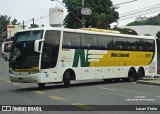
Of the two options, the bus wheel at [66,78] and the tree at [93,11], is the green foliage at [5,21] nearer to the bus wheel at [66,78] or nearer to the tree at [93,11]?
the tree at [93,11]

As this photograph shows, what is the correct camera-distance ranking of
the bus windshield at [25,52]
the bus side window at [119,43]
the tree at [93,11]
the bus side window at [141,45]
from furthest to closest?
the tree at [93,11]
the bus side window at [141,45]
the bus side window at [119,43]
the bus windshield at [25,52]

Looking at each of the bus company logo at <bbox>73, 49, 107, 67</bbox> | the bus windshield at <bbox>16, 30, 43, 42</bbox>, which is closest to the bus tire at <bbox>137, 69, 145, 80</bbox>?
the bus company logo at <bbox>73, 49, 107, 67</bbox>

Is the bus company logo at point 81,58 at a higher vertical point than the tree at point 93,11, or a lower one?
lower

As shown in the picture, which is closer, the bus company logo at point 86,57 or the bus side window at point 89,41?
the bus company logo at point 86,57

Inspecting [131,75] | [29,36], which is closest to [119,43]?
[131,75]

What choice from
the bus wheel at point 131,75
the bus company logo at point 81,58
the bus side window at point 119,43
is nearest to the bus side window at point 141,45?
the bus wheel at point 131,75

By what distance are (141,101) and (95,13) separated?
5864 cm

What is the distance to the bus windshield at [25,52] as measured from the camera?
2200 cm

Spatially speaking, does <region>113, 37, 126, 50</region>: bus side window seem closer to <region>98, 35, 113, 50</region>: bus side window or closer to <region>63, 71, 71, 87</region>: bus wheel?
<region>98, 35, 113, 50</region>: bus side window

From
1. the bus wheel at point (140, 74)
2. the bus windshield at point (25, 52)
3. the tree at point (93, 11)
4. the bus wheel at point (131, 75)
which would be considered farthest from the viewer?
the tree at point (93, 11)

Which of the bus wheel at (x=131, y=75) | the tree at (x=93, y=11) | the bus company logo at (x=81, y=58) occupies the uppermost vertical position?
the tree at (x=93, y=11)

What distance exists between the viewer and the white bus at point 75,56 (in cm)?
2209

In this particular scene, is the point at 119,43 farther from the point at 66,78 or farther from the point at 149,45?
the point at 66,78

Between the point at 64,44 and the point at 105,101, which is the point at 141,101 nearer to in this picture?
the point at 105,101
